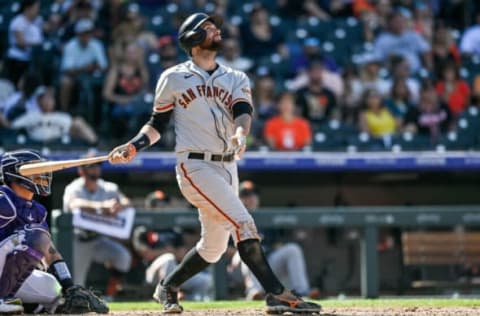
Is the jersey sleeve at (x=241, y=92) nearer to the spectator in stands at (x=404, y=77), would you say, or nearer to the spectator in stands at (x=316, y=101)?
the spectator in stands at (x=316, y=101)

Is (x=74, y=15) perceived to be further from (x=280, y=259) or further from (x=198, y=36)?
(x=198, y=36)

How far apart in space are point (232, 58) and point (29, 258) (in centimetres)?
A: 713

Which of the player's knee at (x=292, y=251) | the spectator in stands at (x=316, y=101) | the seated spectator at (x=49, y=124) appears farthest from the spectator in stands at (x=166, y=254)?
the spectator in stands at (x=316, y=101)

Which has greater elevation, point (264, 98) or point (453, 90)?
point (453, 90)

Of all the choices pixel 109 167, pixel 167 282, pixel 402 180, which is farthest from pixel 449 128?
pixel 167 282

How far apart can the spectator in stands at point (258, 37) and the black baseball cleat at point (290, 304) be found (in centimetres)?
780

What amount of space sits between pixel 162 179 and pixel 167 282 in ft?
17.7

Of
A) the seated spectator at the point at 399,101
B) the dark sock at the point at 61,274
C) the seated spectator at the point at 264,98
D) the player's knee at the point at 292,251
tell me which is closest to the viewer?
the dark sock at the point at 61,274

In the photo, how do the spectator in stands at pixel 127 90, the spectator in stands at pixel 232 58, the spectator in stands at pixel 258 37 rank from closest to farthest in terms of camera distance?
1. the spectator in stands at pixel 127 90
2. the spectator in stands at pixel 232 58
3. the spectator in stands at pixel 258 37

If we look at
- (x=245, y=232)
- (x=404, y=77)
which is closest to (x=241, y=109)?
(x=245, y=232)

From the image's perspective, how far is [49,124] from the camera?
1144 cm

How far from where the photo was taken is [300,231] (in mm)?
11422

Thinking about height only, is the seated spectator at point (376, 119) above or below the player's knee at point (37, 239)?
above

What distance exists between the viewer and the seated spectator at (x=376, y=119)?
1243 centimetres
